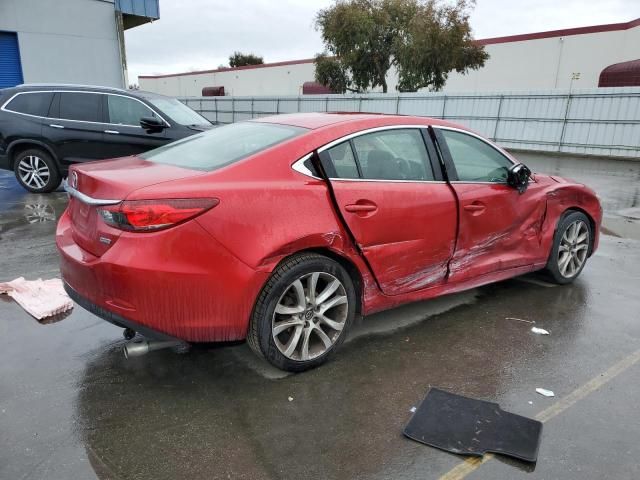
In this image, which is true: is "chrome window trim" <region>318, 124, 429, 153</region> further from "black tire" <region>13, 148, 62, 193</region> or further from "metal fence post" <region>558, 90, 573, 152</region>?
"metal fence post" <region>558, 90, 573, 152</region>

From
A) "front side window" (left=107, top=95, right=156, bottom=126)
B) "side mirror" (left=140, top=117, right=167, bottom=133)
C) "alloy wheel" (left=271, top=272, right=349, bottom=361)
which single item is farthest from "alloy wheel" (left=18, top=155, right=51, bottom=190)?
"alloy wheel" (left=271, top=272, right=349, bottom=361)

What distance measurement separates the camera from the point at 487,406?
2871 millimetres

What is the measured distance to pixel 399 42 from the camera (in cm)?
2769

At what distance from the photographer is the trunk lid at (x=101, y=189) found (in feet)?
9.02

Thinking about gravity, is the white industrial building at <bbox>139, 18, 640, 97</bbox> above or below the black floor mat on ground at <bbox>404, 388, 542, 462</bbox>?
above

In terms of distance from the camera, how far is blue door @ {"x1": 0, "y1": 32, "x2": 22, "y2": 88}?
17.5 meters

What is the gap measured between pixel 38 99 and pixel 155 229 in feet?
23.8

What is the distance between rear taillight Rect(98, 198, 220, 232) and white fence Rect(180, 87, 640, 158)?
1665cm

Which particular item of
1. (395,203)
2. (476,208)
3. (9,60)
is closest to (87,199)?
(395,203)

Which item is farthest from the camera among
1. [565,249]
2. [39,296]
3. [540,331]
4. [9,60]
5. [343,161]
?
[9,60]

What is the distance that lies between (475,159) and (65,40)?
743 inches

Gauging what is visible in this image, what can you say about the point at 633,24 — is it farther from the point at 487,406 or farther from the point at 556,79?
the point at 487,406

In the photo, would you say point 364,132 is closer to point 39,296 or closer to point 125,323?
point 125,323

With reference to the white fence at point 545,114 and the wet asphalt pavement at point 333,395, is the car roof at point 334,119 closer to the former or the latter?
the wet asphalt pavement at point 333,395
